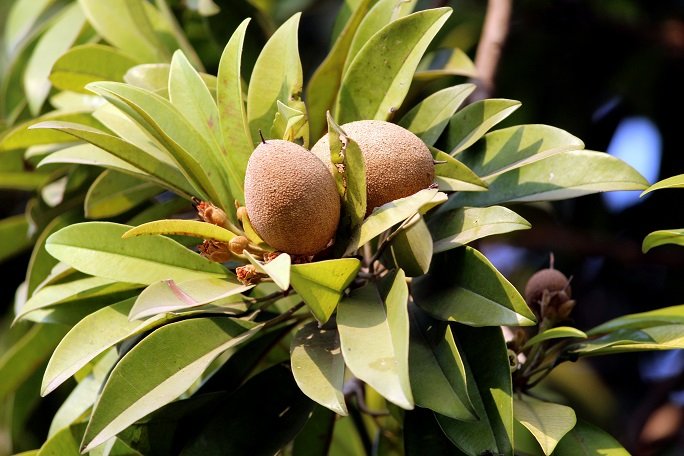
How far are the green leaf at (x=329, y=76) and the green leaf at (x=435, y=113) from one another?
0.52 feet

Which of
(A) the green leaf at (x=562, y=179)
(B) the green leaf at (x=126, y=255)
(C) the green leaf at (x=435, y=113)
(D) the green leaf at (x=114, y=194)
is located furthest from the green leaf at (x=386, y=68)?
(D) the green leaf at (x=114, y=194)

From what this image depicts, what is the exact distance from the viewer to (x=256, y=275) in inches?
37.6

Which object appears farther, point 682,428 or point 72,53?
point 682,428

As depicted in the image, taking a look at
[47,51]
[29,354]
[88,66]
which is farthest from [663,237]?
[47,51]

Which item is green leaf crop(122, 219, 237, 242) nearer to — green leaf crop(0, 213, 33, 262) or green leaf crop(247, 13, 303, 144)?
green leaf crop(247, 13, 303, 144)

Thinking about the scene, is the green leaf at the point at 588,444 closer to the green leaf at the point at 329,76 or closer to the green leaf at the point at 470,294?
the green leaf at the point at 470,294

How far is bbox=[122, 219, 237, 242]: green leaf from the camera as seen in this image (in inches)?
36.9

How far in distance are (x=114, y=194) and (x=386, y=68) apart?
1.58 feet

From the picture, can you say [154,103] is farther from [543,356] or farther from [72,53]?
[543,356]

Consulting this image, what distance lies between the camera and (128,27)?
4.94 ft

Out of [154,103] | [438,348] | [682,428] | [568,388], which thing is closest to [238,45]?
[154,103]

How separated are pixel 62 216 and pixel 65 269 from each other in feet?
1.25

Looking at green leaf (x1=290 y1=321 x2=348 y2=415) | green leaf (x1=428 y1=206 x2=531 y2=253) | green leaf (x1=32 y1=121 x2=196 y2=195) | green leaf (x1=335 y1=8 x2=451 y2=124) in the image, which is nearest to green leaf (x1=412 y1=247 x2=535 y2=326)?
green leaf (x1=428 y1=206 x2=531 y2=253)

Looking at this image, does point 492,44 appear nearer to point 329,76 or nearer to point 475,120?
point 329,76
